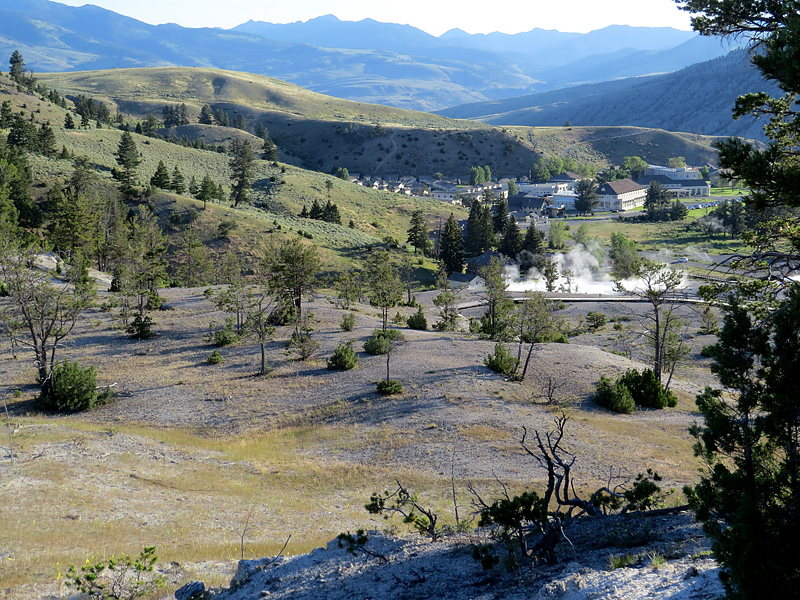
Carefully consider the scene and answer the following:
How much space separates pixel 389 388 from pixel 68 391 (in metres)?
13.6

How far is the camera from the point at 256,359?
31.5m

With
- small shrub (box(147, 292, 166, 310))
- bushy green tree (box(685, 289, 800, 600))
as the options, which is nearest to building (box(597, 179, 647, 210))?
small shrub (box(147, 292, 166, 310))

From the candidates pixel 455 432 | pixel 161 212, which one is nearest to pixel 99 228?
pixel 161 212

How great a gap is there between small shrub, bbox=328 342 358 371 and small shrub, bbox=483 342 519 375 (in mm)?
7344

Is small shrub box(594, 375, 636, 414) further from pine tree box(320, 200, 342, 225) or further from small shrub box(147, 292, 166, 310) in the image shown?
pine tree box(320, 200, 342, 225)

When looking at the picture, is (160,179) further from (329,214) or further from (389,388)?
(389,388)

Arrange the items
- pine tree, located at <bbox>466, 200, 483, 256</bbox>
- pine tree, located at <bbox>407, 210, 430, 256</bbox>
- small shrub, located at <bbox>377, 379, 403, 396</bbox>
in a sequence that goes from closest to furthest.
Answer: small shrub, located at <bbox>377, 379, 403, 396</bbox>, pine tree, located at <bbox>407, 210, 430, 256</bbox>, pine tree, located at <bbox>466, 200, 483, 256</bbox>

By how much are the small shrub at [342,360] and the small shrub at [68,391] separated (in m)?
11.2

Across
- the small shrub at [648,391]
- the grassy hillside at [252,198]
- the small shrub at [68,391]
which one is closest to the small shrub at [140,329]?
the small shrub at [68,391]

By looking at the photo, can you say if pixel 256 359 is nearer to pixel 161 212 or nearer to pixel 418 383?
pixel 418 383

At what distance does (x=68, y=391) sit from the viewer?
2359 cm

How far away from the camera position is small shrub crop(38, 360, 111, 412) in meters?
23.5

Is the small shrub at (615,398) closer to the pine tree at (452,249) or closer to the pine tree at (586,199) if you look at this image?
the pine tree at (452,249)

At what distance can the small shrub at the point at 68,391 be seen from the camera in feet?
77.2
